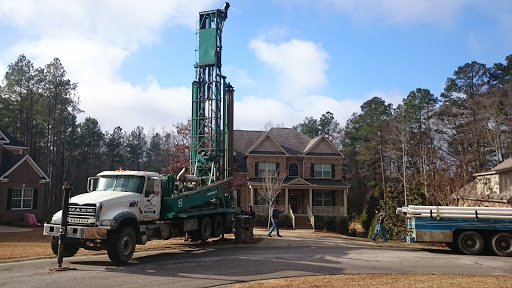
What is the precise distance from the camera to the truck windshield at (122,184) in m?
13.6

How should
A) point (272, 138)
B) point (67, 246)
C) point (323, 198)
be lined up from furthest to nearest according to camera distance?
point (323, 198)
point (272, 138)
point (67, 246)

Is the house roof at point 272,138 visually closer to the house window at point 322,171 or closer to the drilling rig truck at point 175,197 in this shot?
the house window at point 322,171

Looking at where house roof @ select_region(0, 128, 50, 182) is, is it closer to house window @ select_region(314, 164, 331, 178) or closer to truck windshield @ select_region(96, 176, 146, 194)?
truck windshield @ select_region(96, 176, 146, 194)

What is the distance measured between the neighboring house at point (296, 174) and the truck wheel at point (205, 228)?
19.1 m

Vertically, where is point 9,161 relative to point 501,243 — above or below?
above

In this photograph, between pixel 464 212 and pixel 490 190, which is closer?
pixel 464 212

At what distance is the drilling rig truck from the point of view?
12.0m

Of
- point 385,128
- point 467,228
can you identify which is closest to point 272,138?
point 385,128

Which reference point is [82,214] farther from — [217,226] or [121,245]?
[217,226]

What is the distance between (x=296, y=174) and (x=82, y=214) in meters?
28.7

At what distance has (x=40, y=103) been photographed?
157 feet

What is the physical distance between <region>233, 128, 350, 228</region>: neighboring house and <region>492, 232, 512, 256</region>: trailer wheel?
21073 millimetres

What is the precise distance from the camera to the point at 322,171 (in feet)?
130

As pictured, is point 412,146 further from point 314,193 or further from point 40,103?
→ point 40,103
